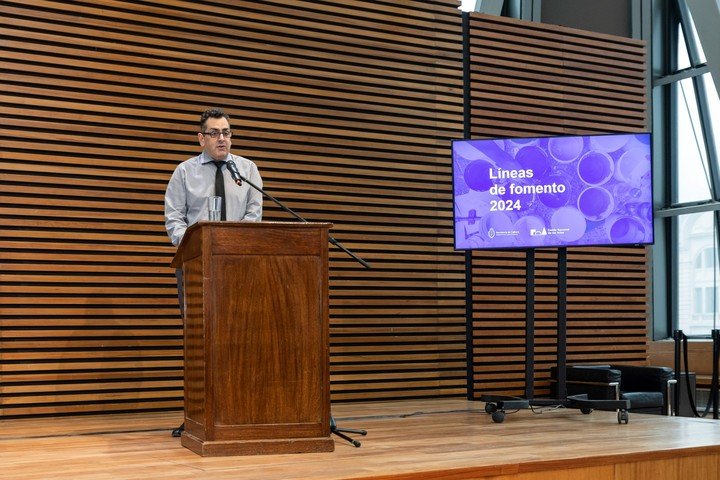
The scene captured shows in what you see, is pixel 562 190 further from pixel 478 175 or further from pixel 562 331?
pixel 562 331

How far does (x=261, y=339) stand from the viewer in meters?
3.87

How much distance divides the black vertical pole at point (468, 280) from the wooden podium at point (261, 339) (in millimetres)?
3385

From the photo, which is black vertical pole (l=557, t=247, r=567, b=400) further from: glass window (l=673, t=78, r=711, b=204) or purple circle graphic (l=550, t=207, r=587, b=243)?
glass window (l=673, t=78, r=711, b=204)

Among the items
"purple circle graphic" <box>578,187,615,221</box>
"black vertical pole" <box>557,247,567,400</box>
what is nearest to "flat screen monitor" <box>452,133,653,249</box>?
"purple circle graphic" <box>578,187,615,221</box>

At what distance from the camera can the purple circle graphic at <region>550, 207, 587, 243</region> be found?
5.45 meters

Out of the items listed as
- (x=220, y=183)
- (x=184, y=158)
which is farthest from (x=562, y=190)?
(x=184, y=158)

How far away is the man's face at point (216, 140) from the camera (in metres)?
4.52

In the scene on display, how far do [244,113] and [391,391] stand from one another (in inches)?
91.7

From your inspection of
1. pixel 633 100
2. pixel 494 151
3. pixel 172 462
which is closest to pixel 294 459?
pixel 172 462

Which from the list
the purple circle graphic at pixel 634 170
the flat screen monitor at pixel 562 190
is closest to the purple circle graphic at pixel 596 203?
the flat screen monitor at pixel 562 190

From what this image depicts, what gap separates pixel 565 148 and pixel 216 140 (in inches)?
84.9

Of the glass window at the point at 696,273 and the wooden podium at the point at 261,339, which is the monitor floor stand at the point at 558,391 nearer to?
the wooden podium at the point at 261,339

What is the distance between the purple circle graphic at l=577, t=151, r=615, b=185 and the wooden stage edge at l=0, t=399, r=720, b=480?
1.43 m

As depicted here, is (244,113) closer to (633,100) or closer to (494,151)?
(494,151)
